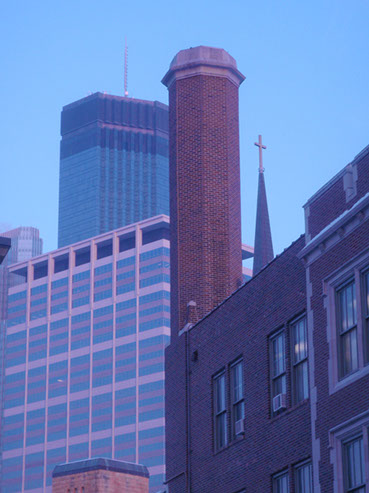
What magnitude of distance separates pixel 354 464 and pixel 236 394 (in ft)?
25.5

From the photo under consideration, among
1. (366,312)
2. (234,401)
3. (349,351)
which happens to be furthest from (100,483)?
(366,312)

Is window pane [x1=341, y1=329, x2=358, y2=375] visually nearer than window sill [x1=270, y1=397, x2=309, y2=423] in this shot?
Yes

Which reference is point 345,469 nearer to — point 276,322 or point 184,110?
point 276,322

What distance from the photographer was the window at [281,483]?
26.1 m

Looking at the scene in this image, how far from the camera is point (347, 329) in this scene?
23562mm

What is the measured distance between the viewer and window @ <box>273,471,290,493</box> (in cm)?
2614

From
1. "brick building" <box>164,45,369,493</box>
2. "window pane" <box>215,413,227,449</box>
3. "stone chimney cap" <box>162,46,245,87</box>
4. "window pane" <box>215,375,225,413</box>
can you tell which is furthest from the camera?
"stone chimney cap" <box>162,46,245,87</box>

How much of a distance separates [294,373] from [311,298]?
2323 millimetres

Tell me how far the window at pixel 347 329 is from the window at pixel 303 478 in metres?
2.91

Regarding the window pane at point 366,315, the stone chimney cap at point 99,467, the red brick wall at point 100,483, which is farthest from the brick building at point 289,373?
the stone chimney cap at point 99,467

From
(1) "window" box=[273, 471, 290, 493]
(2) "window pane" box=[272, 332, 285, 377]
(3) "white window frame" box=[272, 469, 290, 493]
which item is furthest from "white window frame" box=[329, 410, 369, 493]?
(2) "window pane" box=[272, 332, 285, 377]

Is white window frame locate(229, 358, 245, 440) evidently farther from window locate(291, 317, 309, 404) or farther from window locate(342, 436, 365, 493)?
window locate(342, 436, 365, 493)

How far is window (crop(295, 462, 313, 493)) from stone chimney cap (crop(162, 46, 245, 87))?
17.6 metres

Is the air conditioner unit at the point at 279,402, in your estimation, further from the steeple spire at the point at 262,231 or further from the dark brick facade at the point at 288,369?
the steeple spire at the point at 262,231
